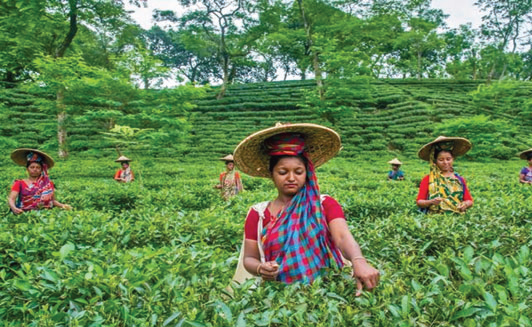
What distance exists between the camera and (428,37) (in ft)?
92.0

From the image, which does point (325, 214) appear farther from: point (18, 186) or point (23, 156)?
point (23, 156)

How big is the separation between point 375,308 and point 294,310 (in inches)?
11.5

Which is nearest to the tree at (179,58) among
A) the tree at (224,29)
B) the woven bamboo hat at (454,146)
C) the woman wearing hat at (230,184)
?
the tree at (224,29)

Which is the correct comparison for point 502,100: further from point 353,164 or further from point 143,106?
point 143,106

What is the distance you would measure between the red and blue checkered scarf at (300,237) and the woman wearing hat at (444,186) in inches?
89.3

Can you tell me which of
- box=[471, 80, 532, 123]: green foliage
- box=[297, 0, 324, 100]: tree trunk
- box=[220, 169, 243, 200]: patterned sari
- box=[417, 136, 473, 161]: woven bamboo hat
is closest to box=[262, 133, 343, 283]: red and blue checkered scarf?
box=[417, 136, 473, 161]: woven bamboo hat

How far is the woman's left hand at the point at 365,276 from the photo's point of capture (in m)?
1.44

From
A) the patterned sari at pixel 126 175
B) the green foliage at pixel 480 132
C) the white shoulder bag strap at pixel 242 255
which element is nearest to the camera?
the white shoulder bag strap at pixel 242 255

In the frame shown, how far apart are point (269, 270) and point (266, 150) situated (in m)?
0.72

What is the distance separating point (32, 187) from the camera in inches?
170

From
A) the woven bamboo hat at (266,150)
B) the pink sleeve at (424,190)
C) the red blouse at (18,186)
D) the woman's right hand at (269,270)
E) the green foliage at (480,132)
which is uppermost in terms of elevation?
the woven bamboo hat at (266,150)

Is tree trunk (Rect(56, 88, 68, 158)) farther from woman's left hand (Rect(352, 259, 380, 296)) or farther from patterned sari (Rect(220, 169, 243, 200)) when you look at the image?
woman's left hand (Rect(352, 259, 380, 296))

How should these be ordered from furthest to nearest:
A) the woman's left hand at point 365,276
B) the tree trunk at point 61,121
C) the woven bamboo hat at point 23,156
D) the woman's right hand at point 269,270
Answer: the tree trunk at point 61,121 < the woven bamboo hat at point 23,156 < the woman's right hand at point 269,270 < the woman's left hand at point 365,276

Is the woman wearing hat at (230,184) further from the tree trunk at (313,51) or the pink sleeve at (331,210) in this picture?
the tree trunk at (313,51)
